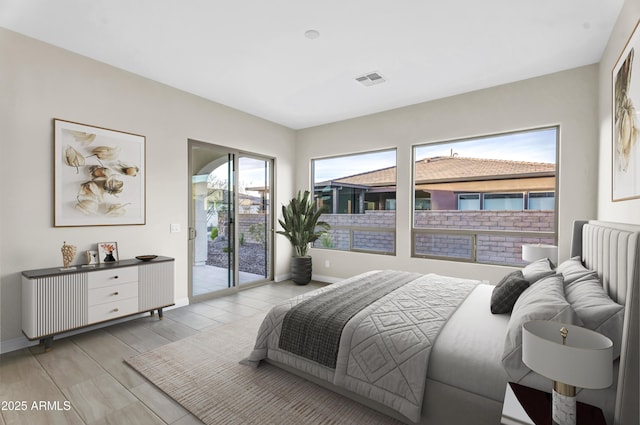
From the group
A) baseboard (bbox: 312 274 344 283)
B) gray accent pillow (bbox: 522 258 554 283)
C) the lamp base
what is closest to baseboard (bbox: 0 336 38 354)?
baseboard (bbox: 312 274 344 283)

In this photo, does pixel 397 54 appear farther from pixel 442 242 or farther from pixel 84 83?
pixel 84 83

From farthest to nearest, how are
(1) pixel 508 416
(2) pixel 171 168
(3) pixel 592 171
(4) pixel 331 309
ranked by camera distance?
(2) pixel 171 168
(3) pixel 592 171
(4) pixel 331 309
(1) pixel 508 416

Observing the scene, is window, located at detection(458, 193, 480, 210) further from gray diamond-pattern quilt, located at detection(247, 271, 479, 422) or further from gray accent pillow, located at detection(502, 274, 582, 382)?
gray accent pillow, located at detection(502, 274, 582, 382)

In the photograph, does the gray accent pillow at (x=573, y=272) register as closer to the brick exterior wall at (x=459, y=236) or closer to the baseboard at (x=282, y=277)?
the brick exterior wall at (x=459, y=236)

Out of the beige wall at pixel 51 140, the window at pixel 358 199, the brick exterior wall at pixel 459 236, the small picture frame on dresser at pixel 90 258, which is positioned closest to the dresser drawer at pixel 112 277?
the small picture frame on dresser at pixel 90 258

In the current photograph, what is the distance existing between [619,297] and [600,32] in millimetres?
2594

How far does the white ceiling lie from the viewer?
2447mm

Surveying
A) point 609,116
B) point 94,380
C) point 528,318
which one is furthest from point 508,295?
point 94,380

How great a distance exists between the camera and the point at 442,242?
445 centimetres

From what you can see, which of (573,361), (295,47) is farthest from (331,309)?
(295,47)

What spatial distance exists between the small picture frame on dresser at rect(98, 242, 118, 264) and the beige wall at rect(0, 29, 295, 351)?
0.08 meters

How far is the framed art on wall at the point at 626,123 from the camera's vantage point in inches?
79.6

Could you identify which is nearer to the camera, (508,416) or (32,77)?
(508,416)

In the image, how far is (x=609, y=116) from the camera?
2.84 metres
